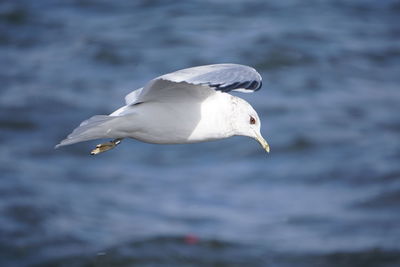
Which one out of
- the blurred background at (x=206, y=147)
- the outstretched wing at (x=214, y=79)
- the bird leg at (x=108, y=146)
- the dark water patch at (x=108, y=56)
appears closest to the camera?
the outstretched wing at (x=214, y=79)

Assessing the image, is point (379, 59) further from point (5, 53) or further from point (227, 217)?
point (5, 53)

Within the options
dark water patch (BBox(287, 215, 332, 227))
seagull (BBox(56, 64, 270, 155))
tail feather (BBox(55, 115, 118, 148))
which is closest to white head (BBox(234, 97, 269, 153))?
seagull (BBox(56, 64, 270, 155))

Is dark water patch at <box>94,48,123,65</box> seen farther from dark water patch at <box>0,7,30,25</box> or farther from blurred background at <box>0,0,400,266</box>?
dark water patch at <box>0,7,30,25</box>

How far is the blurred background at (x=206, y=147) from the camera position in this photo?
616 inches

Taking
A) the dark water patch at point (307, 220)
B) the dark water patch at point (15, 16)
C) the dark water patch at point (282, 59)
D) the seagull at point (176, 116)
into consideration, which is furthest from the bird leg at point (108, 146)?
the dark water patch at point (15, 16)

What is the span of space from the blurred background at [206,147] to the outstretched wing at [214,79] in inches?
344

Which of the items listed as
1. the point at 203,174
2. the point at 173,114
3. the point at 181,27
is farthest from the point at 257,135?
the point at 181,27

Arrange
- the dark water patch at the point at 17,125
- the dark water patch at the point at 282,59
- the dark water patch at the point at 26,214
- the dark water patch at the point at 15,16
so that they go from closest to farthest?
1. the dark water patch at the point at 26,214
2. the dark water patch at the point at 17,125
3. the dark water patch at the point at 282,59
4. the dark water patch at the point at 15,16

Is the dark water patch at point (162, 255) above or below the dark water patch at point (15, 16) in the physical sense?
below

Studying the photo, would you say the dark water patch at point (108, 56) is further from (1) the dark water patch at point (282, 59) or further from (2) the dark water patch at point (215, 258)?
(2) the dark water patch at point (215, 258)

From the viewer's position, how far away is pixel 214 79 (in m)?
6.32

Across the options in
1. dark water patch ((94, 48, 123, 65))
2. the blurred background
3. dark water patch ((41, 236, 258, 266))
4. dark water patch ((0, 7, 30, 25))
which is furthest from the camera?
dark water patch ((0, 7, 30, 25))

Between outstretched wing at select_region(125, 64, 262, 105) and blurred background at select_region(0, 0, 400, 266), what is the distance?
874 centimetres

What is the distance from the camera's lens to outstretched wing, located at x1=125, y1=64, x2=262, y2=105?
622 cm
